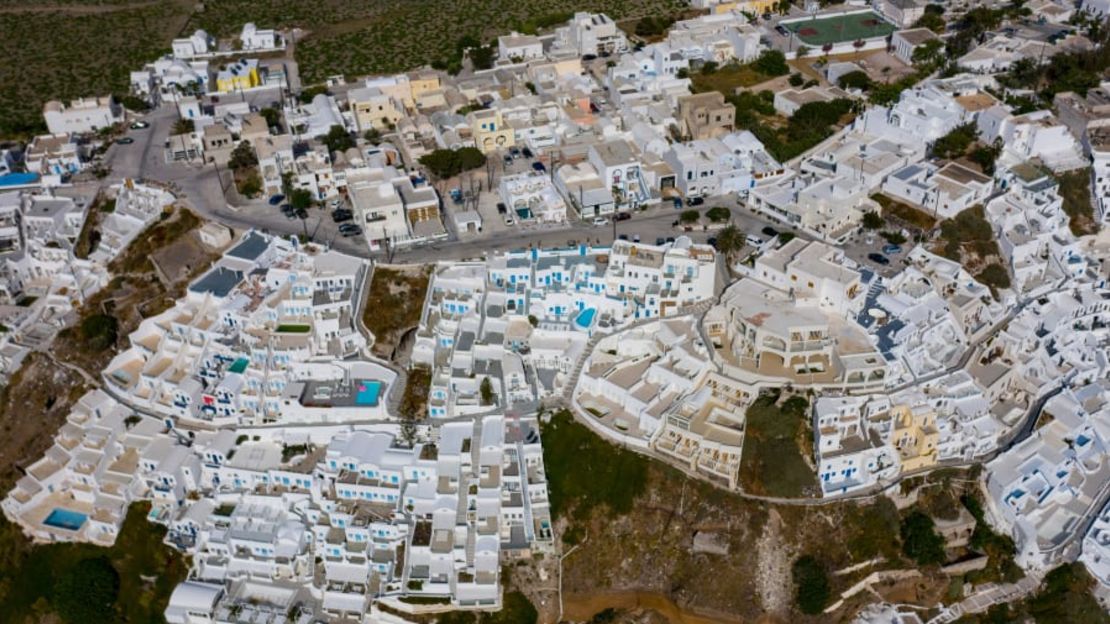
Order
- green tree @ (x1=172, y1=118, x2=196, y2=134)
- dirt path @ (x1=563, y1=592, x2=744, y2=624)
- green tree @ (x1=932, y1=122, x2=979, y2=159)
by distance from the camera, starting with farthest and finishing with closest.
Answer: green tree @ (x1=172, y1=118, x2=196, y2=134), green tree @ (x1=932, y1=122, x2=979, y2=159), dirt path @ (x1=563, y1=592, x2=744, y2=624)

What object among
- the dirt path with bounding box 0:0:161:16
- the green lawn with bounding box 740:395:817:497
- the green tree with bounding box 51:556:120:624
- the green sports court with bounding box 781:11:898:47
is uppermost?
the green sports court with bounding box 781:11:898:47

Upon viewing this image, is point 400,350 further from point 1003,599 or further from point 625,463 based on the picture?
point 1003,599

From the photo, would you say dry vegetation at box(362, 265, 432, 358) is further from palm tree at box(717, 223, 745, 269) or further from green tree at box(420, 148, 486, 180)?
palm tree at box(717, 223, 745, 269)

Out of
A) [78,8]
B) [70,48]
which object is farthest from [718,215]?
[78,8]

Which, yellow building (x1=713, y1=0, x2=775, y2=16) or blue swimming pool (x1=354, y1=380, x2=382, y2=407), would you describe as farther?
yellow building (x1=713, y1=0, x2=775, y2=16)

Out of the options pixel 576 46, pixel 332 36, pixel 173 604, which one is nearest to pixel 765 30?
pixel 576 46

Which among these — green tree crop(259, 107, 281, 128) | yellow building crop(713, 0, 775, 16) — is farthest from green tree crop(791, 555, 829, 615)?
yellow building crop(713, 0, 775, 16)

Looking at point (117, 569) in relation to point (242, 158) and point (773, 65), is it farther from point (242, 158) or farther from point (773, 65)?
point (773, 65)
